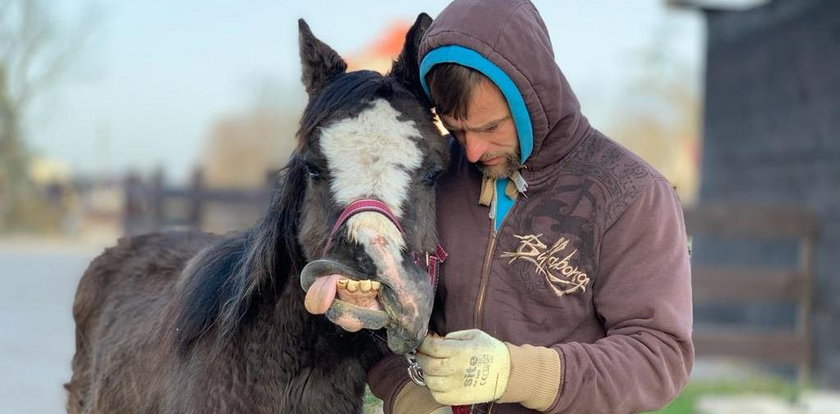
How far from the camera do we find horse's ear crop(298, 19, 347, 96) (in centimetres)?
235

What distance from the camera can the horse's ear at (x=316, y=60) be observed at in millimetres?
2350

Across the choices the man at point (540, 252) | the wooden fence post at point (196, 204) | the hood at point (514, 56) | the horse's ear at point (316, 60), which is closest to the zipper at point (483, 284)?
the man at point (540, 252)

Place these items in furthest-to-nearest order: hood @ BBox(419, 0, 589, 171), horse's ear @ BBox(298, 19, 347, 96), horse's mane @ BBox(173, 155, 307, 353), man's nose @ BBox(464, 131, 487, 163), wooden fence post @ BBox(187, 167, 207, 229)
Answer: wooden fence post @ BBox(187, 167, 207, 229)
horse's ear @ BBox(298, 19, 347, 96)
horse's mane @ BBox(173, 155, 307, 353)
man's nose @ BBox(464, 131, 487, 163)
hood @ BBox(419, 0, 589, 171)

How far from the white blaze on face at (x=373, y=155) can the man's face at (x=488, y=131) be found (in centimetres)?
13

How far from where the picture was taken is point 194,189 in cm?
1323

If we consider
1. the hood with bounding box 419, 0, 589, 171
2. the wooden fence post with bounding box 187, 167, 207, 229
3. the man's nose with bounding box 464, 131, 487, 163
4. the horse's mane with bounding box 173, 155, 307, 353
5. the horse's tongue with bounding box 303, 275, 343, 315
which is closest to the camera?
the horse's tongue with bounding box 303, 275, 343, 315

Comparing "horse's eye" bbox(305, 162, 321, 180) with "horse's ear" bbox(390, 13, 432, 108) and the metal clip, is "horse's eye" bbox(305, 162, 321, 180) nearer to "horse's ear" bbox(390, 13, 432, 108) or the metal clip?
"horse's ear" bbox(390, 13, 432, 108)

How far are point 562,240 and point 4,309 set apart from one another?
1043 centimetres

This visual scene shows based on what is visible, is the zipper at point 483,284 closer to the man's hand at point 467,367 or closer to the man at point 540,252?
the man at point 540,252

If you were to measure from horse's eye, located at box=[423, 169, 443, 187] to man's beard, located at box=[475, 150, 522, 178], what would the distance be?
0.38ft

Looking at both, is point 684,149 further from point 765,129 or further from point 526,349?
point 526,349

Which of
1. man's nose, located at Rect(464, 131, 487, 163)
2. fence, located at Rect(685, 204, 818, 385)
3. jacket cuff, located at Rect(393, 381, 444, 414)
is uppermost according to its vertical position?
man's nose, located at Rect(464, 131, 487, 163)

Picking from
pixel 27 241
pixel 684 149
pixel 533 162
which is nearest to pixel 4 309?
pixel 533 162

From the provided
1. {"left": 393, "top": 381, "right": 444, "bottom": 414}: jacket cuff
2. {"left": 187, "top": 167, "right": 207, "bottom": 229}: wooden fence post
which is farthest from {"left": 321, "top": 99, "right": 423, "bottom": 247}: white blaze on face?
{"left": 187, "top": 167, "right": 207, "bottom": 229}: wooden fence post
